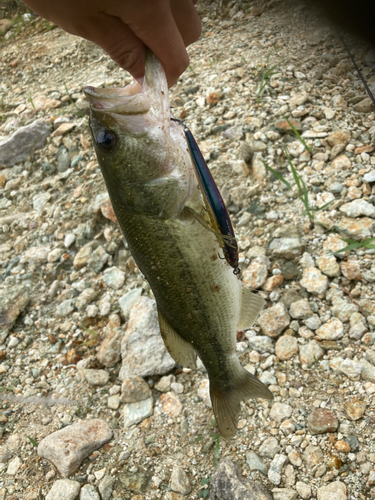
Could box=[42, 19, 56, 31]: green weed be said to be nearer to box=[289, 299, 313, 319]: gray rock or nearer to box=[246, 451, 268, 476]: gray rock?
box=[289, 299, 313, 319]: gray rock

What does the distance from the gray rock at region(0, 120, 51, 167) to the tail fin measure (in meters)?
4.25

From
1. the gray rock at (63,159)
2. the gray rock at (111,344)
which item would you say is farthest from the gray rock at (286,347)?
the gray rock at (63,159)

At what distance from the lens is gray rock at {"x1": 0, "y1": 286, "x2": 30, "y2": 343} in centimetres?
371

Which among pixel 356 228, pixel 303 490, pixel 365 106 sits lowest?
pixel 303 490

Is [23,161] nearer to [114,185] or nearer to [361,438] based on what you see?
[114,185]

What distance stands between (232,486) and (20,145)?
187 inches

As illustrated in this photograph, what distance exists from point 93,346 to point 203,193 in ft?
6.99

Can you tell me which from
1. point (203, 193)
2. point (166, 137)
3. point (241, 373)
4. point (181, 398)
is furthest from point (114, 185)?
point (181, 398)

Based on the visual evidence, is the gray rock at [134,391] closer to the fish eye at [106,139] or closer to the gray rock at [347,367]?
the gray rock at [347,367]

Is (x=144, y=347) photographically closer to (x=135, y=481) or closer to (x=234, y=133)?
(x=135, y=481)

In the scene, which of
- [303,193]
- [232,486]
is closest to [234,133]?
[303,193]

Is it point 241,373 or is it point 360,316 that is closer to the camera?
point 241,373

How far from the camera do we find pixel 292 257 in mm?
3127

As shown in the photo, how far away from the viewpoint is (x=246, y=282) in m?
3.10
